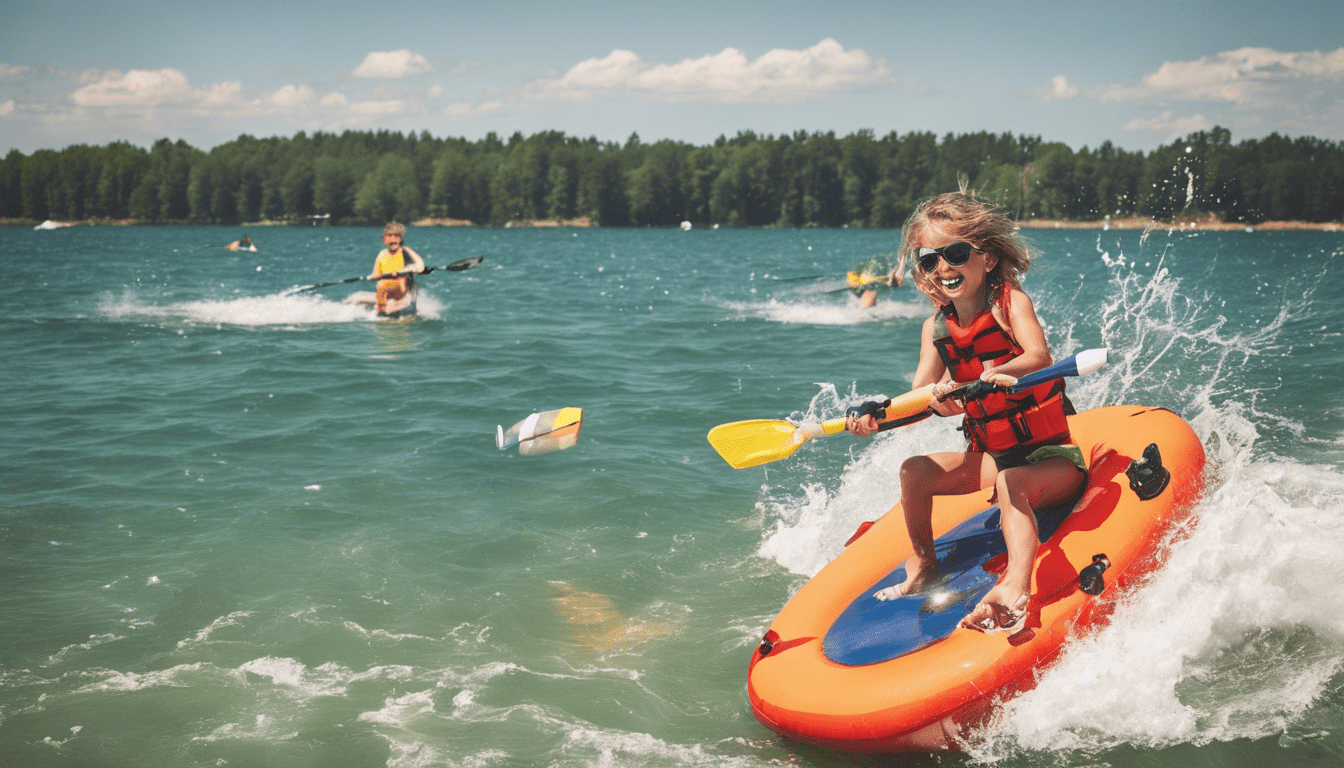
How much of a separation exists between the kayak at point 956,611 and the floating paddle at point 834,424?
21.2 inches

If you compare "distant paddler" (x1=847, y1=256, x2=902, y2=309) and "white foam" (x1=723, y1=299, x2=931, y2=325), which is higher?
"distant paddler" (x1=847, y1=256, x2=902, y2=309)

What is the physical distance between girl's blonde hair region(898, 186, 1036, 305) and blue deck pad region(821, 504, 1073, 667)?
0.99 meters

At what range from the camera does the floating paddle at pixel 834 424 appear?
11.1 feet

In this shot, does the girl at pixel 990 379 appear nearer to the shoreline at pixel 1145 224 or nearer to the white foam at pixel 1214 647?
the white foam at pixel 1214 647

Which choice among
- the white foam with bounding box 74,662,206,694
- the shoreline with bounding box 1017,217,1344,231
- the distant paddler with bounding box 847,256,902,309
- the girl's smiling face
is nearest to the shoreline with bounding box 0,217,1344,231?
the shoreline with bounding box 1017,217,1344,231

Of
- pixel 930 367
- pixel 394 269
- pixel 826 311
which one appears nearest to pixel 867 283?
pixel 826 311

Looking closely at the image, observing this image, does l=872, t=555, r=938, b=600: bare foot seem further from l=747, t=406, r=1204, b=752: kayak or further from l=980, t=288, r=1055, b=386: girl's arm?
l=980, t=288, r=1055, b=386: girl's arm

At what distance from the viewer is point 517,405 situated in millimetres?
9555

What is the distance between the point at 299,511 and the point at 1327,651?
5788 millimetres

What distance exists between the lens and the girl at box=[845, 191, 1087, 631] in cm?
339

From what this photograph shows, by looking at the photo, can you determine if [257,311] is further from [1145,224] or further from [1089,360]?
[1145,224]

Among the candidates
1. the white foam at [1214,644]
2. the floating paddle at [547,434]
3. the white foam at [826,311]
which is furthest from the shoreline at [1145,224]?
the white foam at [1214,644]

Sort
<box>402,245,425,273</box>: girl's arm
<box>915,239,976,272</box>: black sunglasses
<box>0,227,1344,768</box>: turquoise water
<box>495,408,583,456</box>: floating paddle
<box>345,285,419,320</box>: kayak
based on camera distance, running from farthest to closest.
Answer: <box>345,285,419,320</box>: kayak
<box>402,245,425,273</box>: girl's arm
<box>495,408,583,456</box>: floating paddle
<box>0,227,1344,768</box>: turquoise water
<box>915,239,976,272</box>: black sunglasses

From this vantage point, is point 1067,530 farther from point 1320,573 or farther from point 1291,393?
point 1291,393
